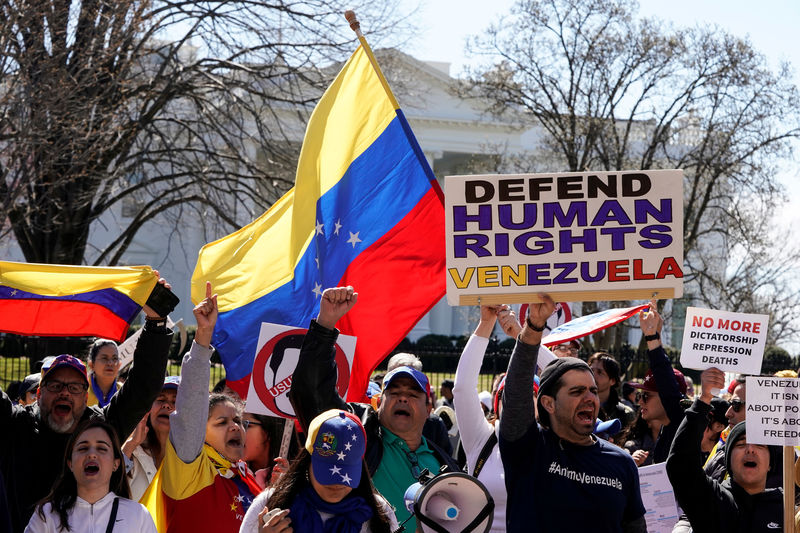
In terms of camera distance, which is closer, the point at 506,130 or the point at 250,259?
the point at 250,259

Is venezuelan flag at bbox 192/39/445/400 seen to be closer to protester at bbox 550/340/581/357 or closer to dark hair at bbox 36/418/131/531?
dark hair at bbox 36/418/131/531

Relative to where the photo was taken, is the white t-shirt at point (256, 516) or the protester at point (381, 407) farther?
the protester at point (381, 407)

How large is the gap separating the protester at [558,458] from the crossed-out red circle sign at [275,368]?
66.5 inches

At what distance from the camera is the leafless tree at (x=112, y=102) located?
1282 cm

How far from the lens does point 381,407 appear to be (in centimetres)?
520

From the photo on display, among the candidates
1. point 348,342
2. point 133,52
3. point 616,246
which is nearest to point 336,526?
point 616,246

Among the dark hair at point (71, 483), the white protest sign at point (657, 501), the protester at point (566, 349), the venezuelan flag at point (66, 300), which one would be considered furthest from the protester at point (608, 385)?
the dark hair at point (71, 483)

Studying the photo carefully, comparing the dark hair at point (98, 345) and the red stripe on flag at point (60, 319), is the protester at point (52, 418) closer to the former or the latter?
the red stripe on flag at point (60, 319)

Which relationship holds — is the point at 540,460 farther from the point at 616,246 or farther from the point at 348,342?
the point at 348,342

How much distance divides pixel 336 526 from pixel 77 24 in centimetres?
1258

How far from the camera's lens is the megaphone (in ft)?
12.2

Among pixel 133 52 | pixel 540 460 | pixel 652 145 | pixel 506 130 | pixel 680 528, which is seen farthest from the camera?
pixel 506 130

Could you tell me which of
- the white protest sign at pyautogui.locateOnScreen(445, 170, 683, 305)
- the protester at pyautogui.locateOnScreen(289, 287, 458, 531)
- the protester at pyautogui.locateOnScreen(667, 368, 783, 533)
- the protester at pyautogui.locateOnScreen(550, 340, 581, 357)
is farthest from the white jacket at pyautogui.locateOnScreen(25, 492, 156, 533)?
the protester at pyautogui.locateOnScreen(550, 340, 581, 357)

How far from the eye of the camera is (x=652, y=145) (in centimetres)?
2525
